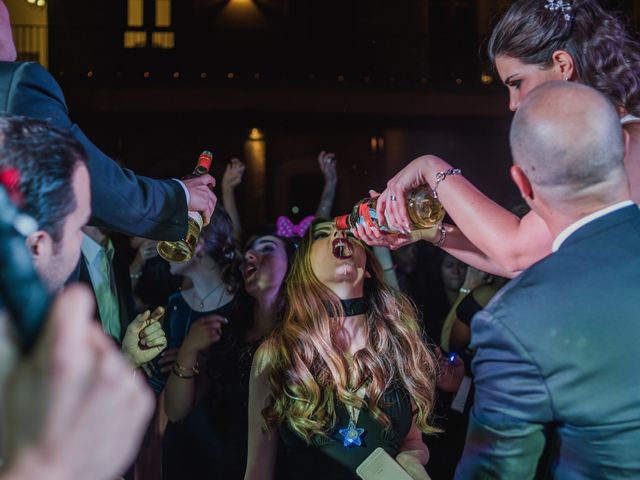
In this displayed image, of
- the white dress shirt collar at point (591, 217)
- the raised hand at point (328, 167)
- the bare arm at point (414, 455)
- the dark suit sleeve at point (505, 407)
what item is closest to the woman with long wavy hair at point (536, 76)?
the white dress shirt collar at point (591, 217)

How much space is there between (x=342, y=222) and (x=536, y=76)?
100 cm

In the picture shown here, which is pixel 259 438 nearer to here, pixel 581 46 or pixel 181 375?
pixel 181 375

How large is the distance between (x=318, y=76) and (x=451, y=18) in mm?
2894

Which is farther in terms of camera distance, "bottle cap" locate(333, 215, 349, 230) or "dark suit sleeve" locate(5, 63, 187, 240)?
"bottle cap" locate(333, 215, 349, 230)

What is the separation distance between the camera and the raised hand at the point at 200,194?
7.01 feet

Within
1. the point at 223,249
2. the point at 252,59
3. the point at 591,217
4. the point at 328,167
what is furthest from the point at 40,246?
the point at 252,59

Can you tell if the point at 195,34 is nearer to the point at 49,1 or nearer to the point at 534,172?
the point at 49,1

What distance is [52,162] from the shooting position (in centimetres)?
110

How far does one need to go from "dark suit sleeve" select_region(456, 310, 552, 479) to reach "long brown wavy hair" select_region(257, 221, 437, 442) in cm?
118

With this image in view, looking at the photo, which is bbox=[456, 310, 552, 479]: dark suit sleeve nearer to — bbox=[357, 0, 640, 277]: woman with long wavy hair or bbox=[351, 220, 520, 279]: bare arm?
bbox=[357, 0, 640, 277]: woman with long wavy hair

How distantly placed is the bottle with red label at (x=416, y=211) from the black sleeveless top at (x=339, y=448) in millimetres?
709

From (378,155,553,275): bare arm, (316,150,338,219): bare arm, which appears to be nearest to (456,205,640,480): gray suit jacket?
(378,155,553,275): bare arm

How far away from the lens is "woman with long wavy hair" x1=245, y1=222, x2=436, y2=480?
2.65 m

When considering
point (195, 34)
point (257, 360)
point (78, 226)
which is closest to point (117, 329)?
point (257, 360)
